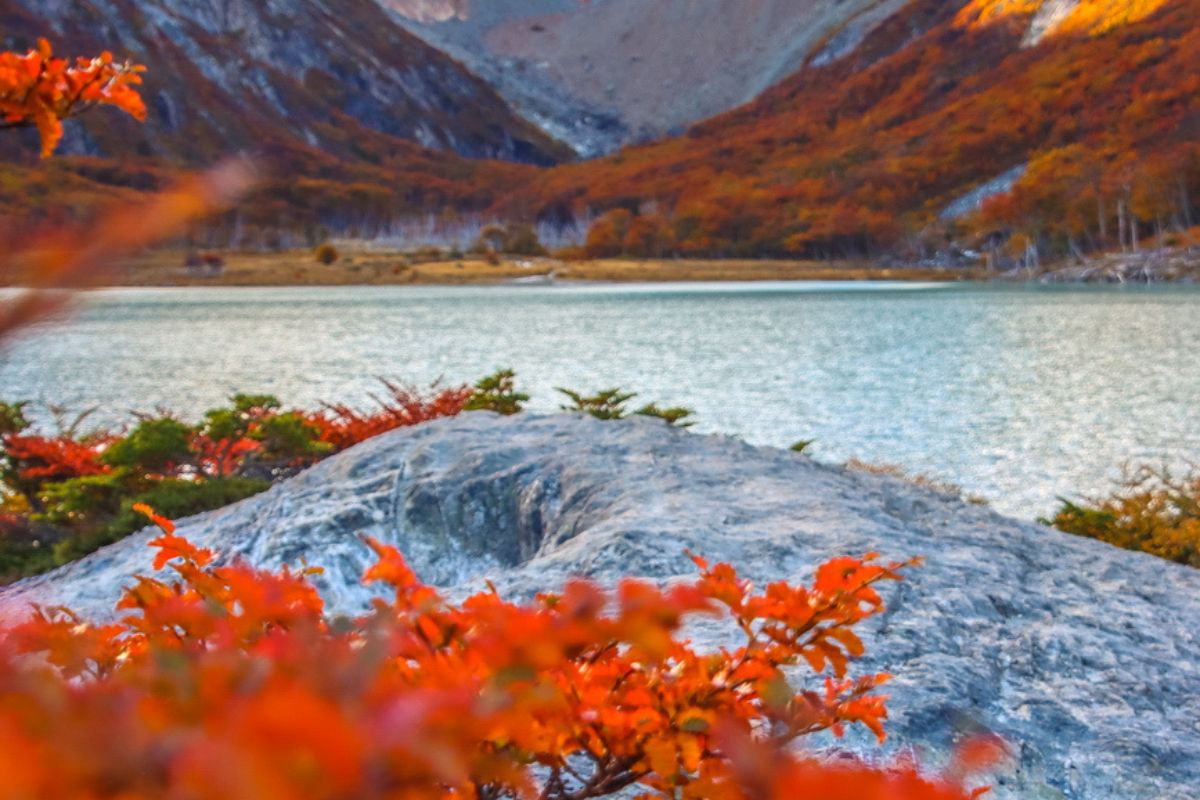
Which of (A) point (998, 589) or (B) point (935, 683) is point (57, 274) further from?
(A) point (998, 589)

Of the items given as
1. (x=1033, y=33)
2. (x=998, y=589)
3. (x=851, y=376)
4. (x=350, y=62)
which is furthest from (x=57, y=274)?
(x=350, y=62)

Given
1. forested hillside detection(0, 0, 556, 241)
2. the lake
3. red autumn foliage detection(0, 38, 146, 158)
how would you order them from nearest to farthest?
1. red autumn foliage detection(0, 38, 146, 158)
2. the lake
3. forested hillside detection(0, 0, 556, 241)

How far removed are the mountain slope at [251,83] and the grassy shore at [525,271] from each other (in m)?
37.4

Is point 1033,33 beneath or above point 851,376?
above

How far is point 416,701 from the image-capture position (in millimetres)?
671

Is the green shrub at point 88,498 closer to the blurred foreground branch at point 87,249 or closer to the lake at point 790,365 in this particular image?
the lake at point 790,365

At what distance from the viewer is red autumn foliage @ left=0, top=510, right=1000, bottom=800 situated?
51 cm

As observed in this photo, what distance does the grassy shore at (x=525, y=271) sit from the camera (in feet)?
230

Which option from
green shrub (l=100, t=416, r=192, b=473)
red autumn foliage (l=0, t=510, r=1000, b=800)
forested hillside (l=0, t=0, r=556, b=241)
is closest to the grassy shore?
forested hillside (l=0, t=0, r=556, b=241)

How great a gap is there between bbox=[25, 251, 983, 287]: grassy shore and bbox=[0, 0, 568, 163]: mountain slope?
37.4 meters

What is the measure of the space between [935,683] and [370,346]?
25.9 m

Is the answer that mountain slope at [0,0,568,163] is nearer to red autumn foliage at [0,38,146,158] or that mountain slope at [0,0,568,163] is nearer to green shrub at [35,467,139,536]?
green shrub at [35,467,139,536]

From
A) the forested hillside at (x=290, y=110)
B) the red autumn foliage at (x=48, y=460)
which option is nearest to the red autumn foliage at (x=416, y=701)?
the red autumn foliage at (x=48, y=460)

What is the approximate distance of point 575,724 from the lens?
125 cm
